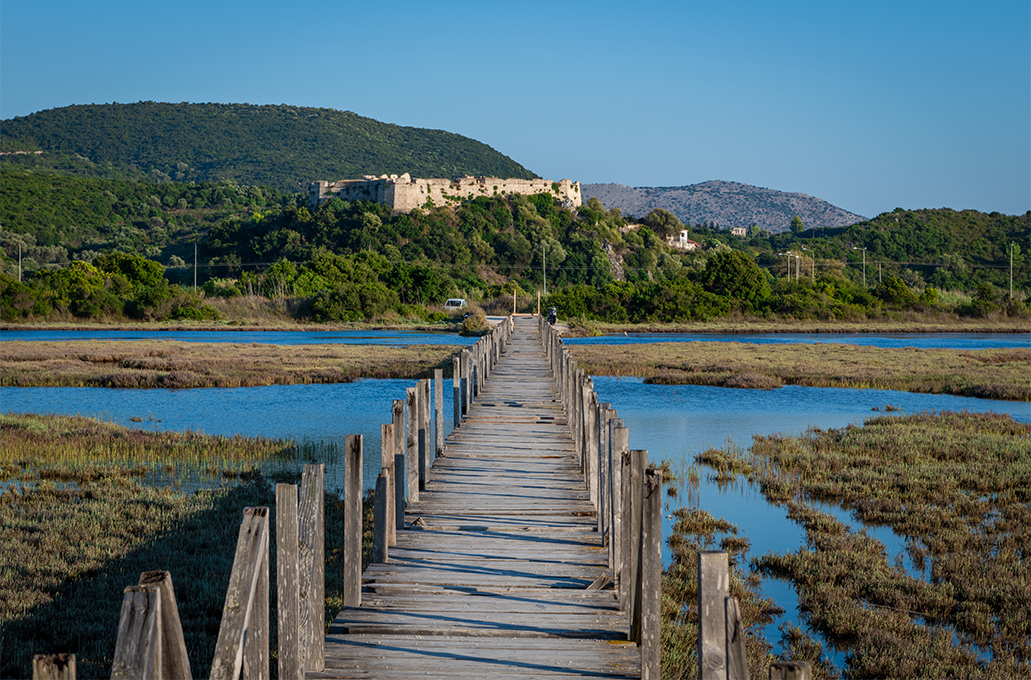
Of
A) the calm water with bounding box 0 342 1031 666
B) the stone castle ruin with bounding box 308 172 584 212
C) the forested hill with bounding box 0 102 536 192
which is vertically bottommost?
the calm water with bounding box 0 342 1031 666

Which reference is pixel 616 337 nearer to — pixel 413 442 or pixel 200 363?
pixel 200 363

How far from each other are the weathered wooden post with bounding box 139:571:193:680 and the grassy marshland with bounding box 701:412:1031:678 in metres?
4.98

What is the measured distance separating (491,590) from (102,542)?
15.0 ft

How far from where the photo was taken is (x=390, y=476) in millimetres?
6145

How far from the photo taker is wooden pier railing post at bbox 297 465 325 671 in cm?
396

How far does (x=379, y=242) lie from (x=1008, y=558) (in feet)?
269

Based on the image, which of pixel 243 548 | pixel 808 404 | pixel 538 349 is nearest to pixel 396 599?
pixel 243 548

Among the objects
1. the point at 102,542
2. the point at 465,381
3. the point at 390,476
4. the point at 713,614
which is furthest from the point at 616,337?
the point at 713,614

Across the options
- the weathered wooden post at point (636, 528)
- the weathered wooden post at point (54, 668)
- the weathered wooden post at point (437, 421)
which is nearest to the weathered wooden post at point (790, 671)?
the weathered wooden post at point (54, 668)

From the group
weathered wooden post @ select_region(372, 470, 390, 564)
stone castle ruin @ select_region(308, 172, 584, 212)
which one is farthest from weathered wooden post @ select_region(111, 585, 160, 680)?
stone castle ruin @ select_region(308, 172, 584, 212)

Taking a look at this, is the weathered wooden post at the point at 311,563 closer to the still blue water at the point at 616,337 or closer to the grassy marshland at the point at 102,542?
the grassy marshland at the point at 102,542

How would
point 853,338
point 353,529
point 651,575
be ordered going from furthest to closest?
point 853,338
point 353,529
point 651,575

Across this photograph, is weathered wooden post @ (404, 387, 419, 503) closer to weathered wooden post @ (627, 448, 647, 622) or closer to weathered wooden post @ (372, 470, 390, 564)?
weathered wooden post @ (372, 470, 390, 564)

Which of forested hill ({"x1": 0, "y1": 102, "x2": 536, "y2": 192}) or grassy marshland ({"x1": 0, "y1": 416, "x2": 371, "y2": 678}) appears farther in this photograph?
forested hill ({"x1": 0, "y1": 102, "x2": 536, "y2": 192})
